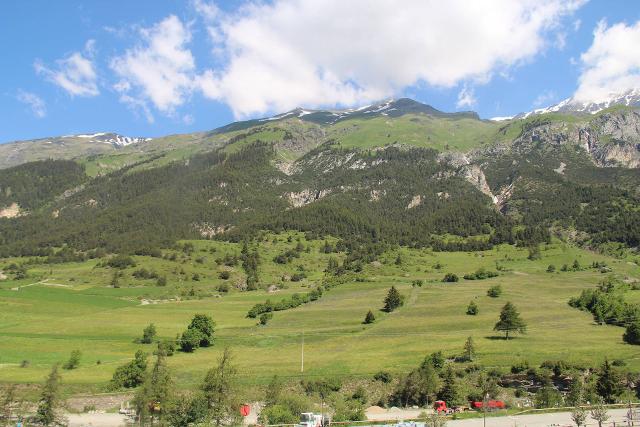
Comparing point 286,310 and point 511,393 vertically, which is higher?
point 286,310

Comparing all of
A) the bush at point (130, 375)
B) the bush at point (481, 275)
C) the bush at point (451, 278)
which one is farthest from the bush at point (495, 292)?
the bush at point (130, 375)

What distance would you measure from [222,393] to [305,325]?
221 ft

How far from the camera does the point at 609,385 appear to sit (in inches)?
2451

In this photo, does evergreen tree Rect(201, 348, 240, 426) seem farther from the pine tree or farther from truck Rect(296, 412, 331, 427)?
the pine tree

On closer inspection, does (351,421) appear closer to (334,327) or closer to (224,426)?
(224,426)

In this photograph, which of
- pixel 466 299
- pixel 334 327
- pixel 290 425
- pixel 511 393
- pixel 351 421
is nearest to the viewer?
pixel 290 425

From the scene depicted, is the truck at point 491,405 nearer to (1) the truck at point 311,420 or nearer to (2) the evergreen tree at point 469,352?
(2) the evergreen tree at point 469,352

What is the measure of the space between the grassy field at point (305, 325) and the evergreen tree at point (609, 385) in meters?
8.96

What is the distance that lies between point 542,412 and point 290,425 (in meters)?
27.8

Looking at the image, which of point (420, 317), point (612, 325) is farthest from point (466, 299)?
point (612, 325)

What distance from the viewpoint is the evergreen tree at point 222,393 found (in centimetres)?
5044

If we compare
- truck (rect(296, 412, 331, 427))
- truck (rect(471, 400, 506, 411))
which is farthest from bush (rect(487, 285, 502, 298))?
truck (rect(296, 412, 331, 427))

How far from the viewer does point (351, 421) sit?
5444 cm

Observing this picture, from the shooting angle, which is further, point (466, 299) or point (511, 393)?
point (466, 299)
